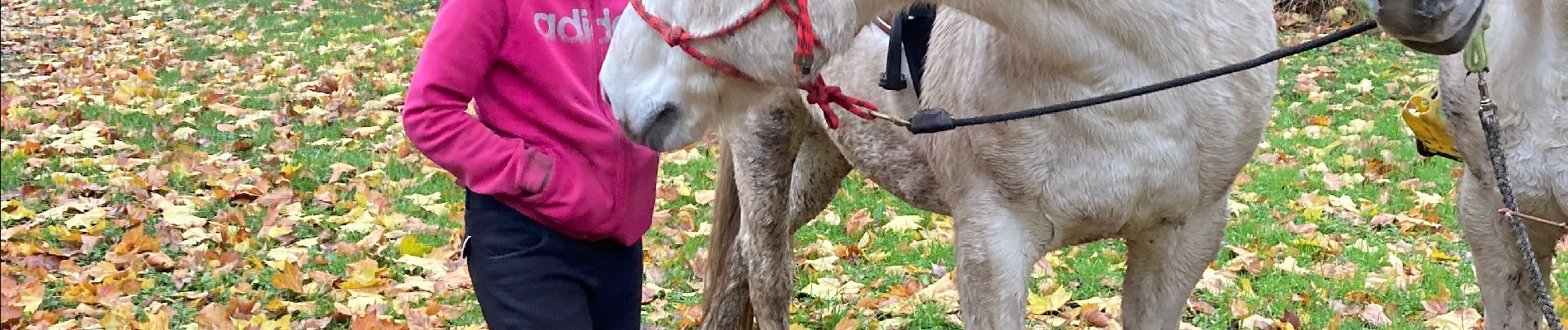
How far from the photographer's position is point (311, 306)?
4875mm

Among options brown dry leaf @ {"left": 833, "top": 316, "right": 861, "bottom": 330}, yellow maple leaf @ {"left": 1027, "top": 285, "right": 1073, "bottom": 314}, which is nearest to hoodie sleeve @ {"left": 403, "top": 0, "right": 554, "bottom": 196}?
brown dry leaf @ {"left": 833, "top": 316, "right": 861, "bottom": 330}

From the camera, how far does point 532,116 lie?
2545mm

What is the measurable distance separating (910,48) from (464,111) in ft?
3.42

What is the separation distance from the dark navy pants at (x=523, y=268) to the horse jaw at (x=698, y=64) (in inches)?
21.9

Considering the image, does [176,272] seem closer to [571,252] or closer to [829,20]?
[571,252]

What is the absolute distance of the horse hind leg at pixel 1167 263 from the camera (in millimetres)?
2805

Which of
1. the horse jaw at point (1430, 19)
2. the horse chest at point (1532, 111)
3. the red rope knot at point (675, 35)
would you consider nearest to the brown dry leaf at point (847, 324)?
the horse chest at point (1532, 111)

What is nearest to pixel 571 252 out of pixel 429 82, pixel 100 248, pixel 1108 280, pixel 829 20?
pixel 429 82

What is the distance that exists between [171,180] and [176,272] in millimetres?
1762

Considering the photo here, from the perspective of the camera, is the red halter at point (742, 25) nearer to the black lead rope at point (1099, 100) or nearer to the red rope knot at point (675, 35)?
the red rope knot at point (675, 35)

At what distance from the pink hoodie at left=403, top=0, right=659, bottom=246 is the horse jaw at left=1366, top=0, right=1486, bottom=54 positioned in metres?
1.42

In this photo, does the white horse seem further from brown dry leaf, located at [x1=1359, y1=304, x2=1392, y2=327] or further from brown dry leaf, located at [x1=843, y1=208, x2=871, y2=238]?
brown dry leaf, located at [x1=843, y1=208, x2=871, y2=238]

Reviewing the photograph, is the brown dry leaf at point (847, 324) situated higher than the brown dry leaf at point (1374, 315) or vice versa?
the brown dry leaf at point (847, 324)

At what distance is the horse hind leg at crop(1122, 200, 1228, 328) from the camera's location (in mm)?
2805
